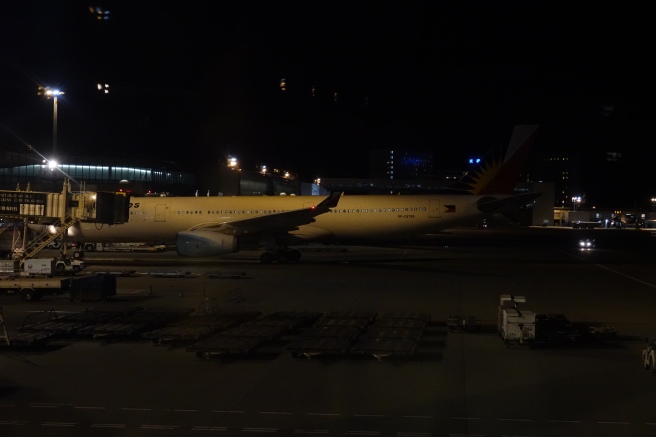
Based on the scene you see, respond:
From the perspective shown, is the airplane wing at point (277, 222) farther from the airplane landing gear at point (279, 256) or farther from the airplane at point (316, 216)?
the airplane at point (316, 216)

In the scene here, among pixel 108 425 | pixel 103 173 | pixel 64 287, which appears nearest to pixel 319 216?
pixel 64 287

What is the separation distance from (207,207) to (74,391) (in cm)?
2546

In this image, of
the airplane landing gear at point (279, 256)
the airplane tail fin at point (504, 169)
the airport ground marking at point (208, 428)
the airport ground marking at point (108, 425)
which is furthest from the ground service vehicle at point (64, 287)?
the airplane tail fin at point (504, 169)

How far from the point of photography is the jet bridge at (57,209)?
2567 cm

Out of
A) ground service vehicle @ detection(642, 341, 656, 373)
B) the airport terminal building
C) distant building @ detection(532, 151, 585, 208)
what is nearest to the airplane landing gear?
ground service vehicle @ detection(642, 341, 656, 373)

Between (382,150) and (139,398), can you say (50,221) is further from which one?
(382,150)

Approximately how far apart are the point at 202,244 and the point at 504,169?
17724 mm

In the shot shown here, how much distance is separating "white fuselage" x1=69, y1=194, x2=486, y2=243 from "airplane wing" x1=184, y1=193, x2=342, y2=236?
7.64 feet

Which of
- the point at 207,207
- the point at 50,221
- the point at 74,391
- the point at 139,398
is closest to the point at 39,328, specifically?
the point at 74,391

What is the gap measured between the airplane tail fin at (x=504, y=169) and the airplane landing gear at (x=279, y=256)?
36.2 feet

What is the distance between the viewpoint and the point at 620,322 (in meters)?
15.8

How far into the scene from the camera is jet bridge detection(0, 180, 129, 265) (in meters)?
25.7

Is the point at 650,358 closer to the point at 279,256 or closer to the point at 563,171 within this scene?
the point at 279,256

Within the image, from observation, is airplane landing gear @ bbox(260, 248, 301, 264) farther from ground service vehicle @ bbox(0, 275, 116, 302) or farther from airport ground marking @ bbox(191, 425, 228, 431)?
airport ground marking @ bbox(191, 425, 228, 431)
